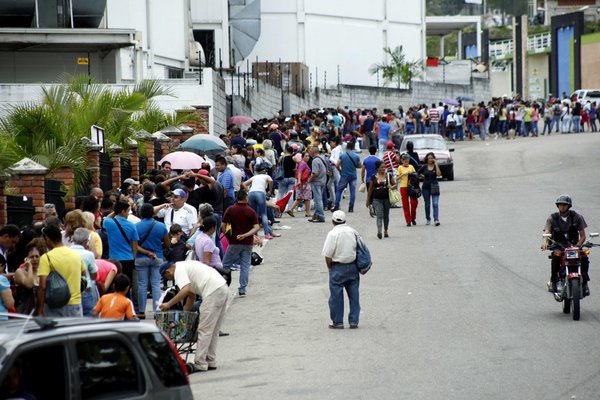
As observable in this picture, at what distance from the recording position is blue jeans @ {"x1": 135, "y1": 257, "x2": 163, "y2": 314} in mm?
16234

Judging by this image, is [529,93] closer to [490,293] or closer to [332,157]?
[332,157]

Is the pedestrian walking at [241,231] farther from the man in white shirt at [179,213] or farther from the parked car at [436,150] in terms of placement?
the parked car at [436,150]

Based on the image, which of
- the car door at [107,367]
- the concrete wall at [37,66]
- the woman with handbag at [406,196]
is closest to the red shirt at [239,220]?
the woman with handbag at [406,196]

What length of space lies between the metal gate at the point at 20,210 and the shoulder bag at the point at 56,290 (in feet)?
18.3

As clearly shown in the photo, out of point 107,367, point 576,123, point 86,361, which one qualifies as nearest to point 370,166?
point 107,367

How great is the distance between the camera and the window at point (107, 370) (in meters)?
7.66

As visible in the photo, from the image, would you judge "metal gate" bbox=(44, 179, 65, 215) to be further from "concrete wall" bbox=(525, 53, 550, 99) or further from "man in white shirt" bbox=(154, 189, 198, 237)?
"concrete wall" bbox=(525, 53, 550, 99)

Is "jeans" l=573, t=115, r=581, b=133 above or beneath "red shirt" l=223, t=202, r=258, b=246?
above

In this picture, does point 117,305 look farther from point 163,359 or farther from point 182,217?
point 182,217

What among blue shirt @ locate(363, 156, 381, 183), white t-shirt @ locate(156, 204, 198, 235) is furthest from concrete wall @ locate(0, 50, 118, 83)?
white t-shirt @ locate(156, 204, 198, 235)

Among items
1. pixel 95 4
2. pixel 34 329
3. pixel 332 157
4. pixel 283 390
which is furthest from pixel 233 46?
pixel 34 329

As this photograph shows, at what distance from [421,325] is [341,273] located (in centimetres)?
121

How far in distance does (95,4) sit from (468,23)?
43968mm

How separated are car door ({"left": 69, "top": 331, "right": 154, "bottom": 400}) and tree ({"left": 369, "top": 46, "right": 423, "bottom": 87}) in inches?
2346
